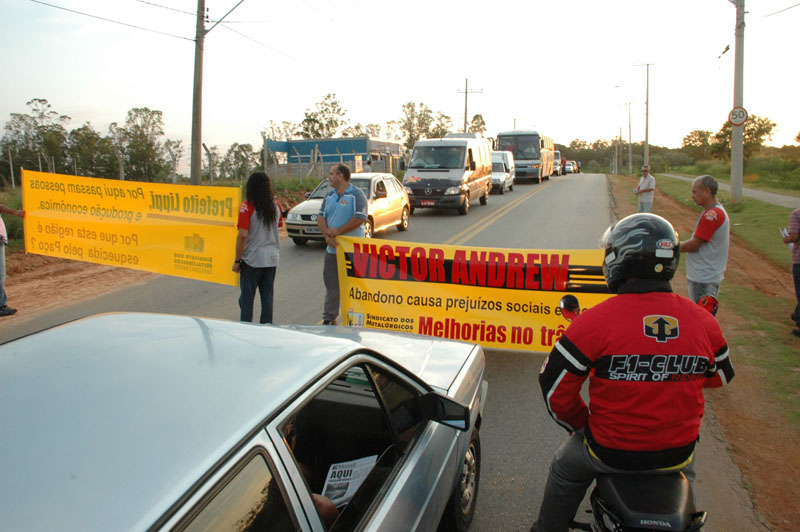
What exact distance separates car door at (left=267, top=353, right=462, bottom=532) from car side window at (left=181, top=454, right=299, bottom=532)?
414 mm

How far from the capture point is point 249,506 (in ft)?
5.34

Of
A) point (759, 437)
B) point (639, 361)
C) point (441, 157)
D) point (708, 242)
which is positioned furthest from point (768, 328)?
point (441, 157)

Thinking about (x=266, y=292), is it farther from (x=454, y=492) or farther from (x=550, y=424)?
(x=454, y=492)

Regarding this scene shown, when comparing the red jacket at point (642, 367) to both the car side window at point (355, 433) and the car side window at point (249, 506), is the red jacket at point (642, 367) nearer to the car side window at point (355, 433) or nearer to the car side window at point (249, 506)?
the car side window at point (355, 433)

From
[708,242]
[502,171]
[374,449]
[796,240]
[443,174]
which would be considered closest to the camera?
[374,449]

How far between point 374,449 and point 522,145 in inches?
1488

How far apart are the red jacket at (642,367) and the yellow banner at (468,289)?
3615 millimetres

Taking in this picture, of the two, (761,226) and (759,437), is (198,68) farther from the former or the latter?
(761,226)

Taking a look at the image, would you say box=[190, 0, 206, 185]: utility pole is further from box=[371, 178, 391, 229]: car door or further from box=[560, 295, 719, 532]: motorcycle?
box=[560, 295, 719, 532]: motorcycle

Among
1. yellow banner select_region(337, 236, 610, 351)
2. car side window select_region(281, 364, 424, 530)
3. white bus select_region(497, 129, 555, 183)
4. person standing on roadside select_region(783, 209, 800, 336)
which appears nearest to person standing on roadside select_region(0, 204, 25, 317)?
yellow banner select_region(337, 236, 610, 351)

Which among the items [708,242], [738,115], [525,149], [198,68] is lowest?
→ [708,242]

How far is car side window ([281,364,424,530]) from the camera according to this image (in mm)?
2357

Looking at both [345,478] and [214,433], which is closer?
[214,433]

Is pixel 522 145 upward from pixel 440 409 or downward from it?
upward
